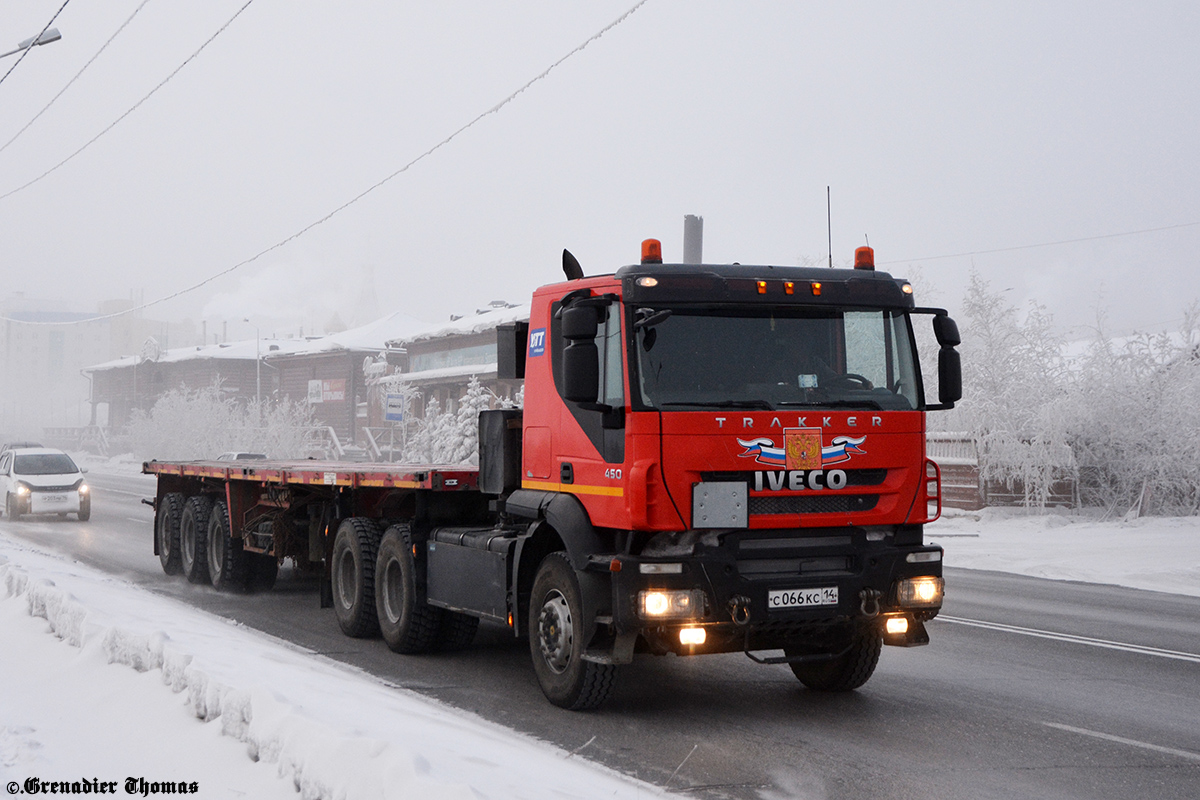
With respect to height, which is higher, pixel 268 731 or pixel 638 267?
pixel 638 267

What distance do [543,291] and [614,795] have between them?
3.88 meters

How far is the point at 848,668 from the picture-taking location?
784 cm

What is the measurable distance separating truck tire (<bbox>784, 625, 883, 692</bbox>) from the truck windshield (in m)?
1.69

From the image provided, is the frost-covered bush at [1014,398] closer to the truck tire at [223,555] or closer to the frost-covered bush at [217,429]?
the truck tire at [223,555]

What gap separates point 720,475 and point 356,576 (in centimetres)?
459

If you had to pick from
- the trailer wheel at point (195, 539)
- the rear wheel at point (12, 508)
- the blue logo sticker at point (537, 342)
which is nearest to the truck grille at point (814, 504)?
the blue logo sticker at point (537, 342)

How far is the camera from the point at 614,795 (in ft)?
16.5

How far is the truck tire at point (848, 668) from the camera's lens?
7699 millimetres

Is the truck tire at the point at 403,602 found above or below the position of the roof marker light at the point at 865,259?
below

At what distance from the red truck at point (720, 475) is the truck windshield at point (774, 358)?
0.01 m

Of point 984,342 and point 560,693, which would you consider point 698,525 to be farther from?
point 984,342

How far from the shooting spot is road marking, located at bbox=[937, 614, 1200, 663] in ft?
31.0

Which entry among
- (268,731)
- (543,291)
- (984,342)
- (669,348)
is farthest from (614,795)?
(984,342)

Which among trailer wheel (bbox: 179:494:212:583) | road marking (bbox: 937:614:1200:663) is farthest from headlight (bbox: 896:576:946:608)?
trailer wheel (bbox: 179:494:212:583)
